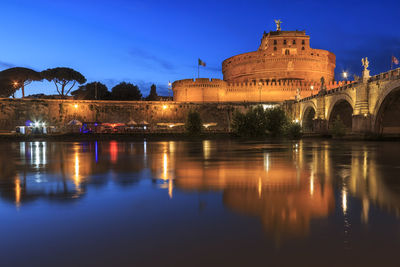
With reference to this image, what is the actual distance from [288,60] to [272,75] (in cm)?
541

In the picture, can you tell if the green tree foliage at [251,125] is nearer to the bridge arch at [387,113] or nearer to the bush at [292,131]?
the bush at [292,131]

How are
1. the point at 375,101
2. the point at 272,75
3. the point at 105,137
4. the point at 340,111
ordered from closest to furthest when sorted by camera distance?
the point at 375,101
the point at 105,137
the point at 340,111
the point at 272,75

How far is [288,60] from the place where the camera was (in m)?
82.0

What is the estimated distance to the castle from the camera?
7612cm

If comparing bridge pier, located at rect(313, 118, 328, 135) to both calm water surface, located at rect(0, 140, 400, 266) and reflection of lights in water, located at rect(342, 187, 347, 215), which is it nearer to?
calm water surface, located at rect(0, 140, 400, 266)

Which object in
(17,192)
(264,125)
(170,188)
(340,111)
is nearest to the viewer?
(17,192)

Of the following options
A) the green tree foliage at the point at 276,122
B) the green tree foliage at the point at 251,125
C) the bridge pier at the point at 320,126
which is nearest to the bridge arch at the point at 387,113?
the green tree foliage at the point at 276,122

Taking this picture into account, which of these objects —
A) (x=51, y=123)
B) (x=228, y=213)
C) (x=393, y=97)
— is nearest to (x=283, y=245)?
(x=228, y=213)

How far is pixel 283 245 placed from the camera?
4.27 m

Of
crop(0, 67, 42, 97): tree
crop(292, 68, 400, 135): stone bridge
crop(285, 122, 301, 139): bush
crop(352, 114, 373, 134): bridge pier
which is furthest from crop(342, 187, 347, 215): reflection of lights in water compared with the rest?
crop(0, 67, 42, 97): tree

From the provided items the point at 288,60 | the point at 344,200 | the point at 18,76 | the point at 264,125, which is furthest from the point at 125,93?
the point at 344,200

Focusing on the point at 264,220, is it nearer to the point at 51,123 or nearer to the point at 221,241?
the point at 221,241

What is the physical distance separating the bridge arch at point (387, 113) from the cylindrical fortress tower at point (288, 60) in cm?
4980

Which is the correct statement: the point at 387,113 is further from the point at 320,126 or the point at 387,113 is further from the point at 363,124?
the point at 320,126
